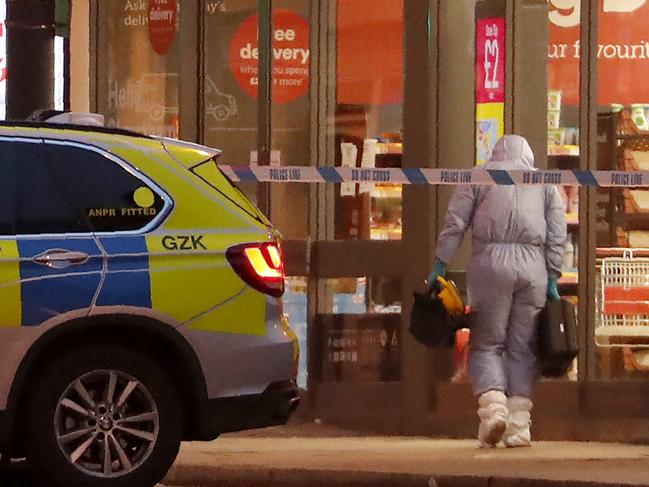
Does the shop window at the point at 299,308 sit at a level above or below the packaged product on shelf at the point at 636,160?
below

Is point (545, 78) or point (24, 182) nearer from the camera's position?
point (24, 182)

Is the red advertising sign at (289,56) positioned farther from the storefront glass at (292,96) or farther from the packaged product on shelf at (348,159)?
the packaged product on shelf at (348,159)

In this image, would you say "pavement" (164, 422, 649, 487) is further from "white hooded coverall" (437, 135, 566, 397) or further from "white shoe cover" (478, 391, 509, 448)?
"white hooded coverall" (437, 135, 566, 397)

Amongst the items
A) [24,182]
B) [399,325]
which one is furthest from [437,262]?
[24,182]

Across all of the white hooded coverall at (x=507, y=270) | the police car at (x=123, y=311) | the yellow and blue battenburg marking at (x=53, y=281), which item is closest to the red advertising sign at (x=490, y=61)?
the white hooded coverall at (x=507, y=270)

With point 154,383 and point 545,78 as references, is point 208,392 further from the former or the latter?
point 545,78

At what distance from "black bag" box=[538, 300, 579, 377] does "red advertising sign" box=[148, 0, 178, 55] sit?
3846 mm

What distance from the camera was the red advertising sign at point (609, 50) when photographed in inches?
498

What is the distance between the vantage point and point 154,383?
8.68 meters

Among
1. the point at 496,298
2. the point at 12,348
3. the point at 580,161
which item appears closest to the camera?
the point at 12,348

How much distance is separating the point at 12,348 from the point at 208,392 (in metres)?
0.90

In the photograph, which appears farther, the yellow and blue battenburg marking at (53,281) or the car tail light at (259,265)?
the car tail light at (259,265)

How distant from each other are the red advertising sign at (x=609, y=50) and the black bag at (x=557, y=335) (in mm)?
1931

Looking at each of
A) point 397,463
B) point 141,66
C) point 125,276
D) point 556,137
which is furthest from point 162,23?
point 125,276
